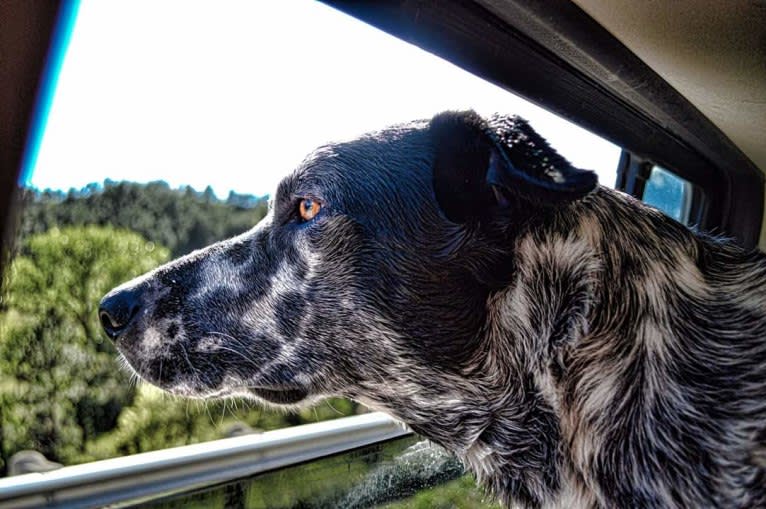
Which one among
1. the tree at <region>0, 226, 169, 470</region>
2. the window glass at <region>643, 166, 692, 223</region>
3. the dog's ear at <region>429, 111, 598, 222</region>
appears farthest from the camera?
the window glass at <region>643, 166, 692, 223</region>

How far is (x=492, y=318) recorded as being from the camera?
1249 mm

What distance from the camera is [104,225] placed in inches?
51.8

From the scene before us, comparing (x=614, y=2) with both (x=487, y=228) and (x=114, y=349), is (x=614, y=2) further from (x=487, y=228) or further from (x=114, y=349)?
(x=114, y=349)

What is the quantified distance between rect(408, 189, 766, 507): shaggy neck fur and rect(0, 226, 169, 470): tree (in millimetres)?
702

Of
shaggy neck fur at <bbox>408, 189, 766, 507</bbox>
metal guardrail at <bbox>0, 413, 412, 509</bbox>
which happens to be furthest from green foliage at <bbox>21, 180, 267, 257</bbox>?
shaggy neck fur at <bbox>408, 189, 766, 507</bbox>

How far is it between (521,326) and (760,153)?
2033mm

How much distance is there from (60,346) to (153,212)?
314 mm

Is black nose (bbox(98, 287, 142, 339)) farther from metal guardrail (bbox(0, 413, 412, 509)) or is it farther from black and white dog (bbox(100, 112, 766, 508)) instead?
metal guardrail (bbox(0, 413, 412, 509))

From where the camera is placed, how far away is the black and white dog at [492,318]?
1.10 meters

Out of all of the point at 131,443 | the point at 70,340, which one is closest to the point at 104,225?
the point at 70,340

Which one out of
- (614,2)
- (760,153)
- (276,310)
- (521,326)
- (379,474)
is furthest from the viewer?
(760,153)

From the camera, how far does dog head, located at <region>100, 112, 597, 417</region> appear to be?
1.26 m

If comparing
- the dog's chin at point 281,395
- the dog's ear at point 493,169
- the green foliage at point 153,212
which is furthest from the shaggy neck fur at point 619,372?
the green foliage at point 153,212

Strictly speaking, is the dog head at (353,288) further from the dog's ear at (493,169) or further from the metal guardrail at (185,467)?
the metal guardrail at (185,467)
